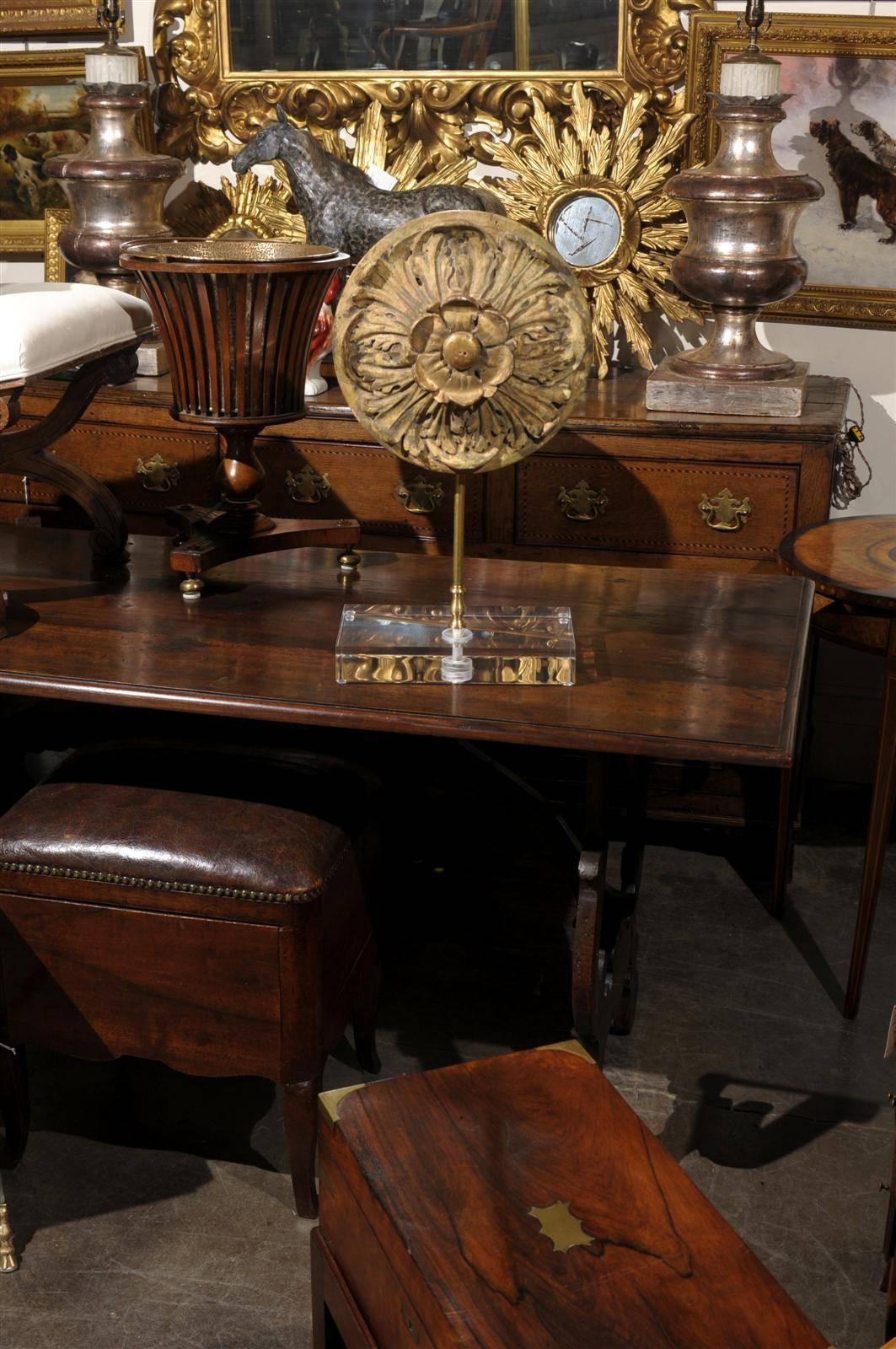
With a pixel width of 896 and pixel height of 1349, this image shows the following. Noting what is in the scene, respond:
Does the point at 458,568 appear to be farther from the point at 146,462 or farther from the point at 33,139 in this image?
the point at 33,139

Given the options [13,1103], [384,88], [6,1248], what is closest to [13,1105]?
[13,1103]

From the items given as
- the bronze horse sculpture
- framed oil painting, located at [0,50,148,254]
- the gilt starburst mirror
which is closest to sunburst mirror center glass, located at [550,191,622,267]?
the gilt starburst mirror

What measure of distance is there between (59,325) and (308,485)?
1392mm

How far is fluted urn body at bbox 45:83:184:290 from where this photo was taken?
4250 millimetres

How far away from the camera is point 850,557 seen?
3.26 meters

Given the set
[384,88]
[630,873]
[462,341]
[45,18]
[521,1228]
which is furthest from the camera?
[45,18]

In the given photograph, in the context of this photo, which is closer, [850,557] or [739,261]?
[850,557]

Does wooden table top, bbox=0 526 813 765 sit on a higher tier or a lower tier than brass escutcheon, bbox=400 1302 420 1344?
higher

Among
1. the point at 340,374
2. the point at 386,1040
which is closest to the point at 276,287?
the point at 340,374

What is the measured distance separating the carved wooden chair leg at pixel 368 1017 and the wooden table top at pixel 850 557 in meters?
1.26

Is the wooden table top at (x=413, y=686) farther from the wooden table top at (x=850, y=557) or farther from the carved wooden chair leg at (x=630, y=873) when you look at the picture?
the carved wooden chair leg at (x=630, y=873)

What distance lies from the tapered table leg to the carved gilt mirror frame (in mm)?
2004

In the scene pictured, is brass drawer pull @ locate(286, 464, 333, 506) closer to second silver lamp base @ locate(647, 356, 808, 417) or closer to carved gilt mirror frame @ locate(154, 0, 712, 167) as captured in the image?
second silver lamp base @ locate(647, 356, 808, 417)

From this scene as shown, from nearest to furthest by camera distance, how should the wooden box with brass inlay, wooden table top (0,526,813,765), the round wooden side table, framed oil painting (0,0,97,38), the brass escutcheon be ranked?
the wooden box with brass inlay < the brass escutcheon < wooden table top (0,526,813,765) < the round wooden side table < framed oil painting (0,0,97,38)
